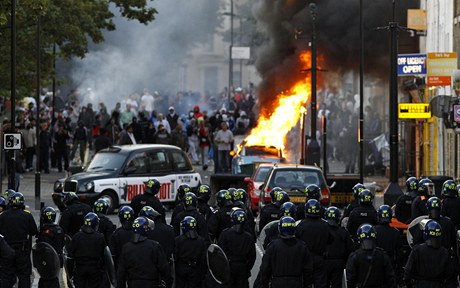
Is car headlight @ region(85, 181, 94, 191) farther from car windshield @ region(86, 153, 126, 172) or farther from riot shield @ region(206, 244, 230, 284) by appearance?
riot shield @ region(206, 244, 230, 284)

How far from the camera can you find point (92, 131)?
146ft

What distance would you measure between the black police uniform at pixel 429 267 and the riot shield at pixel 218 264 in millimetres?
2215

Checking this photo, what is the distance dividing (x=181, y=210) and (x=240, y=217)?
2445 millimetres

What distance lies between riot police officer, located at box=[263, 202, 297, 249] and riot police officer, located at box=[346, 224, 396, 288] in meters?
2.06

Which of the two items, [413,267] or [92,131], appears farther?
[92,131]

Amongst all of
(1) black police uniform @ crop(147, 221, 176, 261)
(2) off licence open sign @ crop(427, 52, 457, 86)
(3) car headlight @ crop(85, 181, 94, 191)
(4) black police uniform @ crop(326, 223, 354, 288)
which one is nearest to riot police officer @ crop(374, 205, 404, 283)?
(4) black police uniform @ crop(326, 223, 354, 288)

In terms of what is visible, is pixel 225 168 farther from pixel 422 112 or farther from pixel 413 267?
pixel 413 267

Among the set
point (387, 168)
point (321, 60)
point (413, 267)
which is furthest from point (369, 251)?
point (321, 60)

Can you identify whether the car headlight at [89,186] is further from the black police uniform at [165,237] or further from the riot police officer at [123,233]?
the riot police officer at [123,233]

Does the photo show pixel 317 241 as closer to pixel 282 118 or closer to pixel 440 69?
pixel 440 69

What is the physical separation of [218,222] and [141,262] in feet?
12.0

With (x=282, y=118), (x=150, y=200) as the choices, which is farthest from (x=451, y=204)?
(x=282, y=118)

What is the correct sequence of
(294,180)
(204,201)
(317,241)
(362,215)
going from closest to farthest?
(317,241), (362,215), (204,201), (294,180)

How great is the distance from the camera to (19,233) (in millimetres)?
18250
